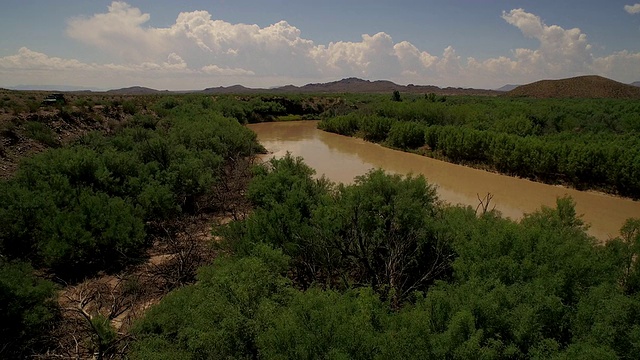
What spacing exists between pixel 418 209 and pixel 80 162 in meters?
14.1

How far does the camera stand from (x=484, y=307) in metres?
7.04

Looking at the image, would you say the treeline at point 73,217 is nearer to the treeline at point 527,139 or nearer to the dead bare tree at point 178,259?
the dead bare tree at point 178,259

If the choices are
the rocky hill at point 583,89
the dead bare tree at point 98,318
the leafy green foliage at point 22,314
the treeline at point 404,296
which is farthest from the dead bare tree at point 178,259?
the rocky hill at point 583,89

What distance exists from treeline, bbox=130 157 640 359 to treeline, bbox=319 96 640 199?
16.7 metres

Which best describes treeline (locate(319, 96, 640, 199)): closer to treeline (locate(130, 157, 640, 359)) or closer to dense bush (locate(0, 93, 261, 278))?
treeline (locate(130, 157, 640, 359))

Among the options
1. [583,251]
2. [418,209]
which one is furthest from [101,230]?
[583,251]

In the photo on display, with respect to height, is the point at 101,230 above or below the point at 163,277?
above

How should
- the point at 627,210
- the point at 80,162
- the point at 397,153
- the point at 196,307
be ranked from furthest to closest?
1. the point at 397,153
2. the point at 627,210
3. the point at 80,162
4. the point at 196,307

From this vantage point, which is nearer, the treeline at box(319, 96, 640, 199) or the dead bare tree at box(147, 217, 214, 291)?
the dead bare tree at box(147, 217, 214, 291)

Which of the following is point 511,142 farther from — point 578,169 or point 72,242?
point 72,242

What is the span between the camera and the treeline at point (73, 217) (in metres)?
9.41

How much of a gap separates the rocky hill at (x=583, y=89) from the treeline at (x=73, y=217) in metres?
106

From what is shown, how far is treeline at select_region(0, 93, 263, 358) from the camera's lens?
9.41 m

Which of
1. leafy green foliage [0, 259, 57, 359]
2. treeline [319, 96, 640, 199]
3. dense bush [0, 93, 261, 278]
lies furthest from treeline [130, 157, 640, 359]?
treeline [319, 96, 640, 199]
